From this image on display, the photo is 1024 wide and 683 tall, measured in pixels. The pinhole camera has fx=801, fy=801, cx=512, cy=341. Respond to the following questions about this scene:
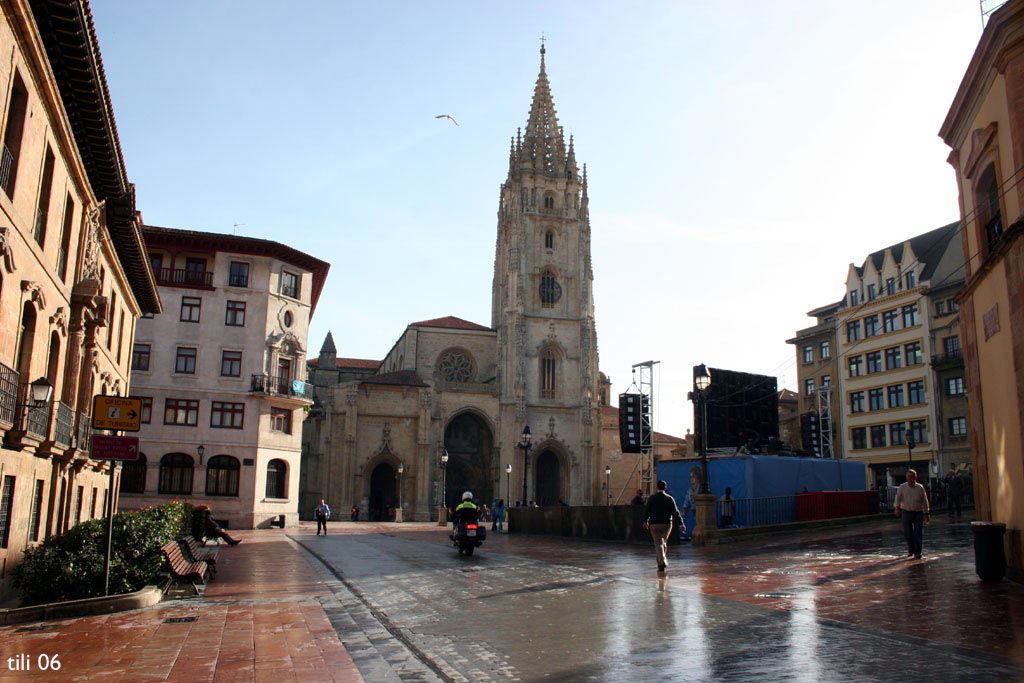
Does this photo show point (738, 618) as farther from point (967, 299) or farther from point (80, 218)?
point (80, 218)

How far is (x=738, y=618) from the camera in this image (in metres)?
9.14

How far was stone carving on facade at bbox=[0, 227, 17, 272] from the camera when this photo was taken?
11273mm

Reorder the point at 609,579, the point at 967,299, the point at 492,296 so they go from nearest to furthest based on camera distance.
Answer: the point at 609,579, the point at 967,299, the point at 492,296

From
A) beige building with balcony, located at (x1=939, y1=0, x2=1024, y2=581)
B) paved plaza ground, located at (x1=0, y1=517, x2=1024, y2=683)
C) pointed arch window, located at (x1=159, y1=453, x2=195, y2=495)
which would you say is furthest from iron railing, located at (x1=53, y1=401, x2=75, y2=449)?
pointed arch window, located at (x1=159, y1=453, x2=195, y2=495)

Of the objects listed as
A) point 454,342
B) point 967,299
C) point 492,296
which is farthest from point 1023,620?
point 492,296

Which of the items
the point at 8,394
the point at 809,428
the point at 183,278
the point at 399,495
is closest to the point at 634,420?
the point at 809,428

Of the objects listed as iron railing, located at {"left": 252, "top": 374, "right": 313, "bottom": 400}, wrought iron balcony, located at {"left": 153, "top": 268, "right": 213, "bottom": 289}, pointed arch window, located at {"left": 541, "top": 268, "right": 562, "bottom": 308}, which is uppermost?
pointed arch window, located at {"left": 541, "top": 268, "right": 562, "bottom": 308}

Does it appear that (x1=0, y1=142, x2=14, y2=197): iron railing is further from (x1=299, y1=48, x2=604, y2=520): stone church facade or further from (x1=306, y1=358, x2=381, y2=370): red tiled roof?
(x1=306, y1=358, x2=381, y2=370): red tiled roof

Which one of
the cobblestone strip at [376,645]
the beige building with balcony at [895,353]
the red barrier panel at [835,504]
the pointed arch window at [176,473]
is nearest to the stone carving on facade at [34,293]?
the cobblestone strip at [376,645]

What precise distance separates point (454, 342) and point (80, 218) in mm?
55019

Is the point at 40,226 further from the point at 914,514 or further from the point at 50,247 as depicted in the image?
the point at 914,514

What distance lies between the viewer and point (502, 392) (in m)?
66.9

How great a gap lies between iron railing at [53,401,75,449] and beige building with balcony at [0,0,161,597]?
1.1 inches

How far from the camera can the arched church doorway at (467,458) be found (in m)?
67.2
